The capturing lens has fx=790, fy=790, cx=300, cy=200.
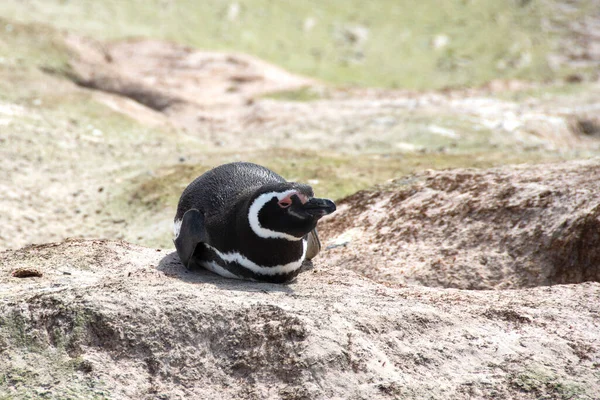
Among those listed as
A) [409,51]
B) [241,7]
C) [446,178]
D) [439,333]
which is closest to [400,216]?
[446,178]

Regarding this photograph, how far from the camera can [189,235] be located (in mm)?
5617

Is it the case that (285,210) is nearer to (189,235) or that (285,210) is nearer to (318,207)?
(318,207)

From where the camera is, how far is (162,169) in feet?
35.2

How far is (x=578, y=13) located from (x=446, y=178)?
18.4 meters

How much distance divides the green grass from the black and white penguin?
15117 mm

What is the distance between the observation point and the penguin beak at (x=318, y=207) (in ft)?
16.5

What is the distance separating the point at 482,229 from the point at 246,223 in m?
2.74

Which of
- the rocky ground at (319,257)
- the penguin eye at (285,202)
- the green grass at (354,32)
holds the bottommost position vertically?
the rocky ground at (319,257)

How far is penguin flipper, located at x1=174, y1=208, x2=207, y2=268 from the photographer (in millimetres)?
5605

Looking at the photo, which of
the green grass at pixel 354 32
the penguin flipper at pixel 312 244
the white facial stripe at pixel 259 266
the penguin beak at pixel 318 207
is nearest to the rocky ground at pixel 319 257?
the white facial stripe at pixel 259 266

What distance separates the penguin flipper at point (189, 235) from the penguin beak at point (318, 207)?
918 millimetres

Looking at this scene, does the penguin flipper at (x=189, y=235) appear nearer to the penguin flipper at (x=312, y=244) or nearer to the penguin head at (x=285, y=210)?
the penguin head at (x=285, y=210)

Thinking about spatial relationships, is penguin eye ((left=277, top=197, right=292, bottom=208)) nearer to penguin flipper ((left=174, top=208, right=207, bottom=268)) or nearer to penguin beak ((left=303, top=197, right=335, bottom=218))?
penguin beak ((left=303, top=197, right=335, bottom=218))

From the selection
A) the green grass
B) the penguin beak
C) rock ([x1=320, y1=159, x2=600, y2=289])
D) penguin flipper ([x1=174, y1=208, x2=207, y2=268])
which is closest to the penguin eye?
the penguin beak
